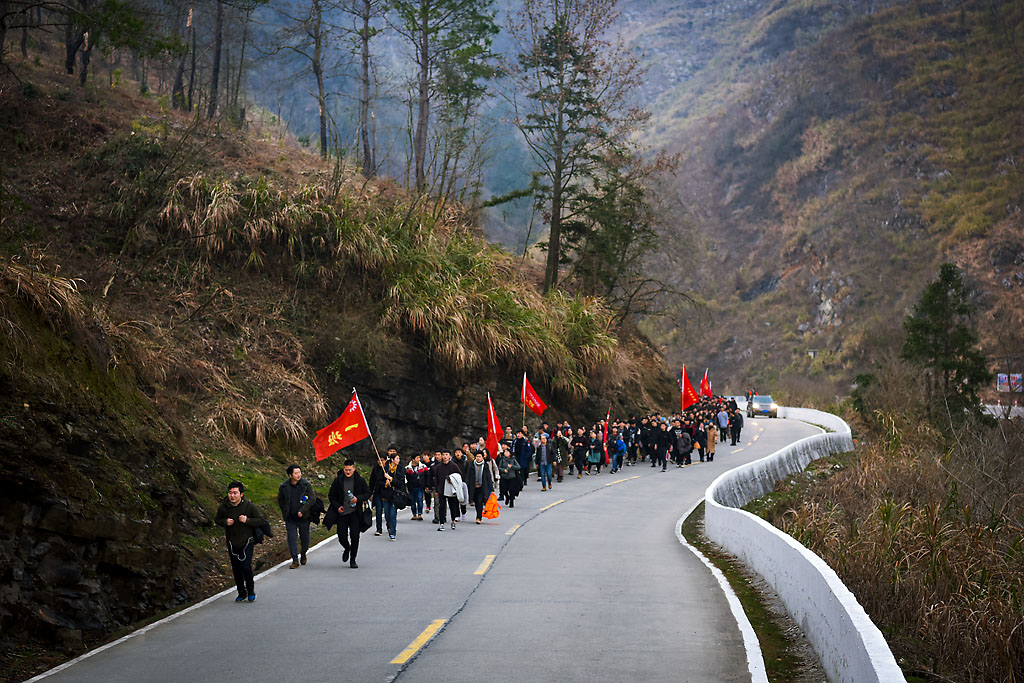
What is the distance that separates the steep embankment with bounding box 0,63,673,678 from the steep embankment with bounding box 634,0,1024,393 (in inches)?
1721

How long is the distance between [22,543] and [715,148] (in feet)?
439

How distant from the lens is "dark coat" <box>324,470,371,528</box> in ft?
46.1

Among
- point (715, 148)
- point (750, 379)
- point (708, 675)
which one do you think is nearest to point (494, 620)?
point (708, 675)

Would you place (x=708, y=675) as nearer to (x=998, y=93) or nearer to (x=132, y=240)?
(x=132, y=240)

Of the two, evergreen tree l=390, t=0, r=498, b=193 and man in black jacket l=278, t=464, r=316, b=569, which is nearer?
man in black jacket l=278, t=464, r=316, b=569

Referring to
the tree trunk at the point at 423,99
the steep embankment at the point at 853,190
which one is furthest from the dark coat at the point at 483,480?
the steep embankment at the point at 853,190

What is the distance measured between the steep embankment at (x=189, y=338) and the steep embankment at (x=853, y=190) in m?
43.7

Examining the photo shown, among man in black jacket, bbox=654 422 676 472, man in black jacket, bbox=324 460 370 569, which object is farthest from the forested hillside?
man in black jacket, bbox=654 422 676 472

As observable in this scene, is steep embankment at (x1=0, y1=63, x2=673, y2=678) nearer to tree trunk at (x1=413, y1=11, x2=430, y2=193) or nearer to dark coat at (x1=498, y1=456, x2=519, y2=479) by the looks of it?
tree trunk at (x1=413, y1=11, x2=430, y2=193)

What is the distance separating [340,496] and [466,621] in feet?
14.7

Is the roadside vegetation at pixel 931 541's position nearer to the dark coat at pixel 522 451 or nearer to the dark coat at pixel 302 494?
the dark coat at pixel 522 451

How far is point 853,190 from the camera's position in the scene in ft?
353

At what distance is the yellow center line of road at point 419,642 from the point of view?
8586mm

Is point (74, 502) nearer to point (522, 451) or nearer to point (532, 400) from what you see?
point (522, 451)
